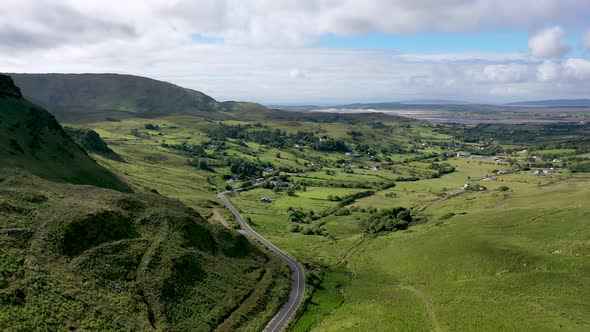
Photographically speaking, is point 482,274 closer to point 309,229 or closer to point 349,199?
point 309,229

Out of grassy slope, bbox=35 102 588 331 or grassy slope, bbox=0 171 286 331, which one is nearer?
grassy slope, bbox=0 171 286 331

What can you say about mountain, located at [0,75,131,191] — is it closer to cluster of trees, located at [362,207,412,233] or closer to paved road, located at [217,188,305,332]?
paved road, located at [217,188,305,332]

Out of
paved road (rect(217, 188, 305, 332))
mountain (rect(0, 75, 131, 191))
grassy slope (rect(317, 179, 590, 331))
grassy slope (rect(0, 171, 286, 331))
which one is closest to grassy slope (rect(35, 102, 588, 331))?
grassy slope (rect(317, 179, 590, 331))

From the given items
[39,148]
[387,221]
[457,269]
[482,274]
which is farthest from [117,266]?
[387,221]

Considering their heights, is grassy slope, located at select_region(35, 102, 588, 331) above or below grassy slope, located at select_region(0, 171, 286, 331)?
below

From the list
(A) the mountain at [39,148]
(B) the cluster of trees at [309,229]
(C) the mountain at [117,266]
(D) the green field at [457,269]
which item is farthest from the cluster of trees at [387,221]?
(A) the mountain at [39,148]

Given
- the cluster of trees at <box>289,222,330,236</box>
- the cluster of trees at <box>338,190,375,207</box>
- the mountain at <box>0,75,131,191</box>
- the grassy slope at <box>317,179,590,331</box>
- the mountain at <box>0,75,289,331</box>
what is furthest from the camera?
the cluster of trees at <box>338,190,375,207</box>

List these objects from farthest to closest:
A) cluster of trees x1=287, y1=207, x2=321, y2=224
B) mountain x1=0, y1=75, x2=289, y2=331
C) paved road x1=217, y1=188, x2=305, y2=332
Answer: cluster of trees x1=287, y1=207, x2=321, y2=224 < paved road x1=217, y1=188, x2=305, y2=332 < mountain x1=0, y1=75, x2=289, y2=331

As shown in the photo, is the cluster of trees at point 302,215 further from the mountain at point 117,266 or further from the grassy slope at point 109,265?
the grassy slope at point 109,265
